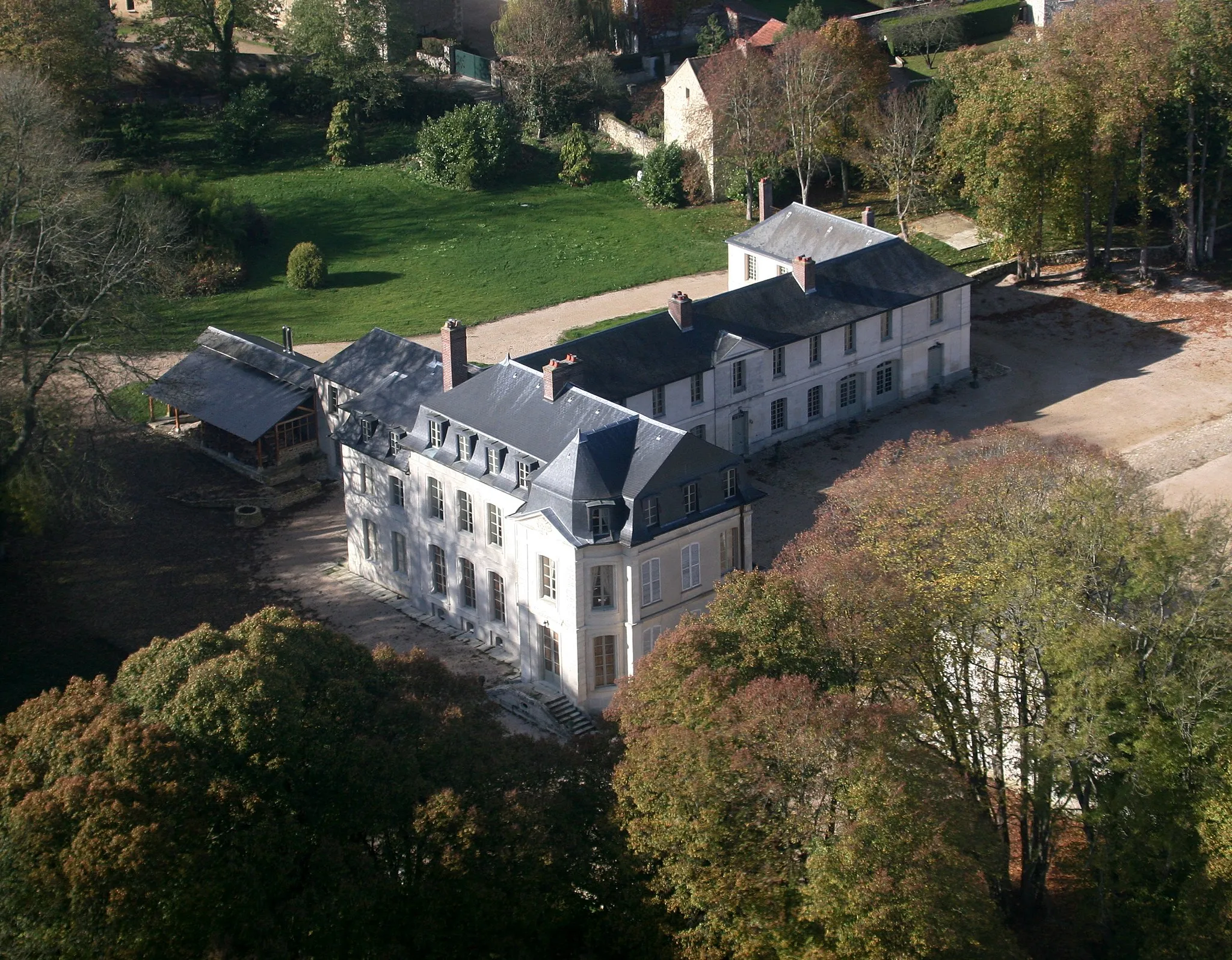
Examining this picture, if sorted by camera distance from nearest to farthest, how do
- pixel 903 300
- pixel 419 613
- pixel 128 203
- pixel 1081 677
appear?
pixel 1081 677 → pixel 419 613 → pixel 903 300 → pixel 128 203

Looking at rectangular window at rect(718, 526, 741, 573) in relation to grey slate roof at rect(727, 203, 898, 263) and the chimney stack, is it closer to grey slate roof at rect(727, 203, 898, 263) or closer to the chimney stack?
grey slate roof at rect(727, 203, 898, 263)

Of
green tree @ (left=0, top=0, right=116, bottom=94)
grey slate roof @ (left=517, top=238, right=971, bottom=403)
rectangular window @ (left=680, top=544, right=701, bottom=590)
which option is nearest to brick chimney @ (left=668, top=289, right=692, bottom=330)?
grey slate roof @ (left=517, top=238, right=971, bottom=403)

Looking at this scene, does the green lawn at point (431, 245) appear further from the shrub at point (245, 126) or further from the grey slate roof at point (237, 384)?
the grey slate roof at point (237, 384)

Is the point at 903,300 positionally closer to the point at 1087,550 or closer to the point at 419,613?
the point at 419,613

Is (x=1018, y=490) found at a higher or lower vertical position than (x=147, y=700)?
higher

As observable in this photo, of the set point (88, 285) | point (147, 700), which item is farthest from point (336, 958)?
point (88, 285)

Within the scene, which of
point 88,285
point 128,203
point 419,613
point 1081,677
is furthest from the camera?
point 128,203
